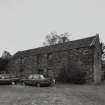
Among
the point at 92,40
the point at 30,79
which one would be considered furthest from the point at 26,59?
the point at 92,40

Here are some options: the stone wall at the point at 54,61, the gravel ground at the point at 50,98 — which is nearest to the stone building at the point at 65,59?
the stone wall at the point at 54,61

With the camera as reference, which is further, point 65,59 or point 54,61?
point 54,61

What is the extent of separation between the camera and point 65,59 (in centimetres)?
2344

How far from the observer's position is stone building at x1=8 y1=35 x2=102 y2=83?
21.1 m

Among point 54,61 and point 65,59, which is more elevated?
point 65,59

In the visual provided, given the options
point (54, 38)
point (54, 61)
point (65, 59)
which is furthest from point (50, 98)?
point (54, 38)

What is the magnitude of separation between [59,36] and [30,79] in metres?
34.4

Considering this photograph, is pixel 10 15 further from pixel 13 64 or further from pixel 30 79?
pixel 13 64

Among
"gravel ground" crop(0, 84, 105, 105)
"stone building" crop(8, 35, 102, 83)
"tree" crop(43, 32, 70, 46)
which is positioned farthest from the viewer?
"tree" crop(43, 32, 70, 46)

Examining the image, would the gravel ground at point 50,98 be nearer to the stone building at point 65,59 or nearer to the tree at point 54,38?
the stone building at point 65,59

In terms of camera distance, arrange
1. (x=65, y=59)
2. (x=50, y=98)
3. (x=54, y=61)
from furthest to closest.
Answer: (x=54, y=61), (x=65, y=59), (x=50, y=98)

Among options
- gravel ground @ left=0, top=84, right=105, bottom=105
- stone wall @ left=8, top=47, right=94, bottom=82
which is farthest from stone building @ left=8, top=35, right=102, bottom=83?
gravel ground @ left=0, top=84, right=105, bottom=105

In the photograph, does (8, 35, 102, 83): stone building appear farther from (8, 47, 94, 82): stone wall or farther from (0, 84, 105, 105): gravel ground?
(0, 84, 105, 105): gravel ground

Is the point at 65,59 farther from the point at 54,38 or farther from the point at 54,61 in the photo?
the point at 54,38
